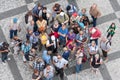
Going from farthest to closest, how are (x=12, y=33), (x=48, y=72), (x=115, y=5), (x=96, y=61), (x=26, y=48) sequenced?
(x=115, y=5) < (x=12, y=33) < (x=26, y=48) < (x=96, y=61) < (x=48, y=72)

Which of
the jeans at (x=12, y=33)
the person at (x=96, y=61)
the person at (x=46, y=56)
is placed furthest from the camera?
the jeans at (x=12, y=33)

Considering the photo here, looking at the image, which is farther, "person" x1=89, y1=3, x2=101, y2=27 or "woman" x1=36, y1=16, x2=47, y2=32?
"person" x1=89, y1=3, x2=101, y2=27

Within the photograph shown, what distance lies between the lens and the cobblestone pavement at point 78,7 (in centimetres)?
1530

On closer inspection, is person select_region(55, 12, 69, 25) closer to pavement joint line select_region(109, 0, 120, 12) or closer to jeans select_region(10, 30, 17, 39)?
jeans select_region(10, 30, 17, 39)

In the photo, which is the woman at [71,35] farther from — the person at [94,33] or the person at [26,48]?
the person at [26,48]

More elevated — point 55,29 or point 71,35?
point 55,29

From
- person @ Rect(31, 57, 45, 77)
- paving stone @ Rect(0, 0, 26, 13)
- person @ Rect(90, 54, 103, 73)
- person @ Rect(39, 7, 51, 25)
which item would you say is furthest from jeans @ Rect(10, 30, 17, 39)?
person @ Rect(90, 54, 103, 73)

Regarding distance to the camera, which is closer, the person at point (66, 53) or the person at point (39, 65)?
the person at point (39, 65)

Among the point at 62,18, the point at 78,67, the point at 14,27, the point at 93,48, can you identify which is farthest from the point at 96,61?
the point at 14,27

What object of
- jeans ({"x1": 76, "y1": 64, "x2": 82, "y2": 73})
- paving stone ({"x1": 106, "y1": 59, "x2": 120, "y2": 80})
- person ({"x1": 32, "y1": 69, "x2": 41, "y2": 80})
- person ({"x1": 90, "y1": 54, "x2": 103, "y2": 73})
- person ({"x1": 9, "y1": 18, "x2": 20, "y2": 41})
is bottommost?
paving stone ({"x1": 106, "y1": 59, "x2": 120, "y2": 80})

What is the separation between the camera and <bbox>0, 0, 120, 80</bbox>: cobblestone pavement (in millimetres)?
15297

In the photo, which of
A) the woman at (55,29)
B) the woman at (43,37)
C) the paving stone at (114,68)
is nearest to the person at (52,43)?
the woman at (43,37)

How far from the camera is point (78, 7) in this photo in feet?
56.6

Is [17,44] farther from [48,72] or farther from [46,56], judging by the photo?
[48,72]
